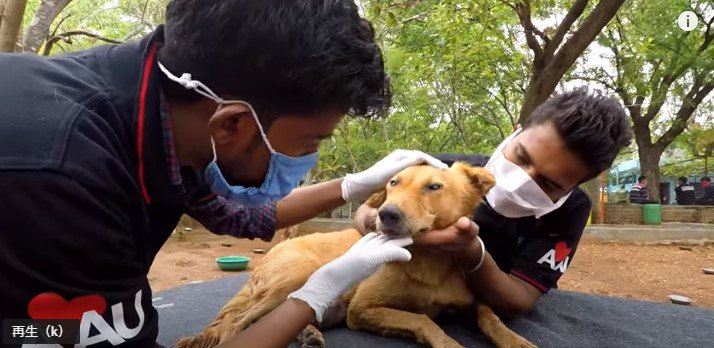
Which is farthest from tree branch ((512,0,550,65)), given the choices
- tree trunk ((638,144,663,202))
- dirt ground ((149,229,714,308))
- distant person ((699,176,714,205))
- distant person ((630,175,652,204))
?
tree trunk ((638,144,663,202))

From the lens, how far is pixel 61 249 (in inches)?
49.8

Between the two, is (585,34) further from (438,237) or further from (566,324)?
(438,237)

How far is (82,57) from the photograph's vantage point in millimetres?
1582

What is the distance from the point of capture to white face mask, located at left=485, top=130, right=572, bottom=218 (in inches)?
109

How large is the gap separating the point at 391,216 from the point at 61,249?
140 cm

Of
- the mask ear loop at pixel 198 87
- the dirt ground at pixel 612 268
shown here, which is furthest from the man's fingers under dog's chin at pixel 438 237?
the dirt ground at pixel 612 268

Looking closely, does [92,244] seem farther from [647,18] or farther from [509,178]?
[647,18]

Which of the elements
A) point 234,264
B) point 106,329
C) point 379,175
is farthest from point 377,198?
point 234,264

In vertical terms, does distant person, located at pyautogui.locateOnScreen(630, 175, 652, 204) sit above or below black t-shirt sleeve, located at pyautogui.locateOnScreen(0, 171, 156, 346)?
below

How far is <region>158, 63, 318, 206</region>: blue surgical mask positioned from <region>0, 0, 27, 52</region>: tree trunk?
2849mm

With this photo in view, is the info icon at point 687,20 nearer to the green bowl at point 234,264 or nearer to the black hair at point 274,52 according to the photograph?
the green bowl at point 234,264

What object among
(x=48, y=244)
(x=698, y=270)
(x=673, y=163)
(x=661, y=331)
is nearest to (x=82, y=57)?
(x=48, y=244)

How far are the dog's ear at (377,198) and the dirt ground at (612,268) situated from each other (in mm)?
4803

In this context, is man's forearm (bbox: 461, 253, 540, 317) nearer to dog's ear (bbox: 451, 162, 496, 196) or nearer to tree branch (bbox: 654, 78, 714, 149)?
dog's ear (bbox: 451, 162, 496, 196)
